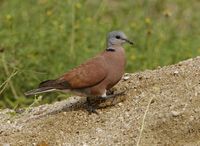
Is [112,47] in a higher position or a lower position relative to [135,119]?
higher

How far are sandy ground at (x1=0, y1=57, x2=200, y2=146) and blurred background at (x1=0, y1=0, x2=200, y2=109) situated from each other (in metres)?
1.62

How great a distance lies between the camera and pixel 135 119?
24.3 feet

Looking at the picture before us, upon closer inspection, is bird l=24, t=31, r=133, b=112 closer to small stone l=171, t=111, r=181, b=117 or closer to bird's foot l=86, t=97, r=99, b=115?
bird's foot l=86, t=97, r=99, b=115

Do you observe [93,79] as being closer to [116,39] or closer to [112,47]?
[112,47]

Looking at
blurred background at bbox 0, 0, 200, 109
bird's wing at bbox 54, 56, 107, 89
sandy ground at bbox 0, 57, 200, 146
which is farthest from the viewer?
blurred background at bbox 0, 0, 200, 109

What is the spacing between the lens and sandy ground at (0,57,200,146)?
7102 millimetres

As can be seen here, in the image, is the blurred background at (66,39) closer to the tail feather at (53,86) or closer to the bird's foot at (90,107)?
the bird's foot at (90,107)

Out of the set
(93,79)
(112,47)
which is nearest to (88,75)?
(93,79)

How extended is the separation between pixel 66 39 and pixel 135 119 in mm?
3491

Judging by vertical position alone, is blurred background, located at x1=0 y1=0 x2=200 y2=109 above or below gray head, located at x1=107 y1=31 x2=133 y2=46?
below

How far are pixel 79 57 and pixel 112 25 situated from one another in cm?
115

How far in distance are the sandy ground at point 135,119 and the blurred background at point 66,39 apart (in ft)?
5.33

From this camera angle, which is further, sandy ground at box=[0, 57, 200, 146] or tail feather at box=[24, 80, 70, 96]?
tail feather at box=[24, 80, 70, 96]

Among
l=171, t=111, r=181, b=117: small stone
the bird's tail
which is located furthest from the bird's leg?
l=171, t=111, r=181, b=117: small stone
